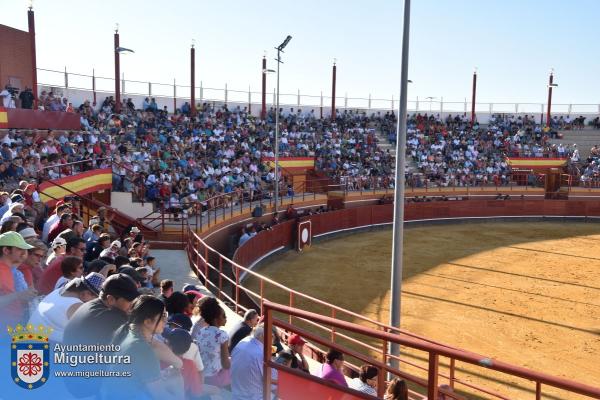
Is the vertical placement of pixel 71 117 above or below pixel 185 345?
above

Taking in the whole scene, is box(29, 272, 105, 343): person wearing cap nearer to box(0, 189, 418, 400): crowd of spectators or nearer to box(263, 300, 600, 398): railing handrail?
box(0, 189, 418, 400): crowd of spectators

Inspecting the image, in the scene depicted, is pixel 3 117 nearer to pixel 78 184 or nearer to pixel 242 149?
pixel 78 184

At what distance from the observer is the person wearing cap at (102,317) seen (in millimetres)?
3805

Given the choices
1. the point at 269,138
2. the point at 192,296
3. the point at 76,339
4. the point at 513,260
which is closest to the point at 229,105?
the point at 269,138

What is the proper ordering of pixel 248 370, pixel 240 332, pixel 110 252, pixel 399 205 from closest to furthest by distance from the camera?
pixel 248 370 → pixel 240 332 → pixel 110 252 → pixel 399 205

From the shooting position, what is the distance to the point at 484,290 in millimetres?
17938

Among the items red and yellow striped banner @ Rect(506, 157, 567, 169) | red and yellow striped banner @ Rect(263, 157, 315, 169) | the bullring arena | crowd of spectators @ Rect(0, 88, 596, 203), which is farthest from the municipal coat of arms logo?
red and yellow striped banner @ Rect(506, 157, 567, 169)

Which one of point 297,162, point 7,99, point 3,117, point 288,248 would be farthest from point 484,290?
point 297,162

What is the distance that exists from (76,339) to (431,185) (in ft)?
108

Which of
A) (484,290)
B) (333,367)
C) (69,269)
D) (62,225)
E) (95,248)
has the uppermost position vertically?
(69,269)

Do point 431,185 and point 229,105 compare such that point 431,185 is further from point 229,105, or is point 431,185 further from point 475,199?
point 229,105

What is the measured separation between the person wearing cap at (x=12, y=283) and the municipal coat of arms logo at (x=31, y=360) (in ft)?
1.35

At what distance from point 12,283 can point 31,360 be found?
105 centimetres

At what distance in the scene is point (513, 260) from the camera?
22.6m
